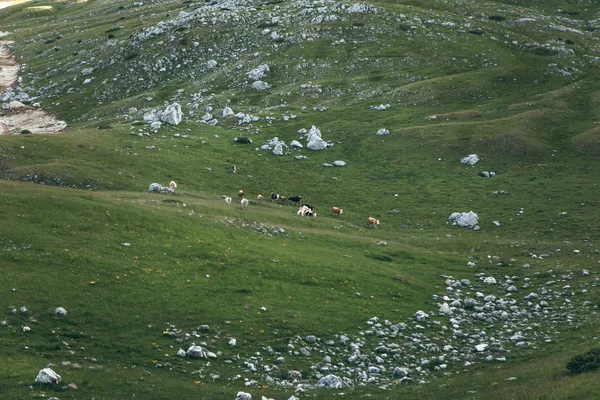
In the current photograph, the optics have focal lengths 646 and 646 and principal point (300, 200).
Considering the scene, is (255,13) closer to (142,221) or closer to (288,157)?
(288,157)

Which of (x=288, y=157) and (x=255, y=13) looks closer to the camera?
(x=288, y=157)

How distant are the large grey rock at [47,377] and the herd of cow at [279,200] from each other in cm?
3426

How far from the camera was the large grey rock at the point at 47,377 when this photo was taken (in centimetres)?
2694

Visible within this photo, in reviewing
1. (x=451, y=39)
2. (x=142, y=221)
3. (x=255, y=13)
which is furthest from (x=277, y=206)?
(x=255, y=13)

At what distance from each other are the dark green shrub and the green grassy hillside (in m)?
0.82

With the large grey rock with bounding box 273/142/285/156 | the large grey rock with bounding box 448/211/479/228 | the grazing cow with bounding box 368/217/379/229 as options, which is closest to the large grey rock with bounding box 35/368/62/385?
the grazing cow with bounding box 368/217/379/229

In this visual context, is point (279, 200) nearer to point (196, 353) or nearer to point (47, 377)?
point (196, 353)

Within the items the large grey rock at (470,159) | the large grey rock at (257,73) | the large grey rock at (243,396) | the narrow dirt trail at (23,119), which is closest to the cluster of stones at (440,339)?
the large grey rock at (243,396)

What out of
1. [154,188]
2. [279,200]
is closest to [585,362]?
[279,200]

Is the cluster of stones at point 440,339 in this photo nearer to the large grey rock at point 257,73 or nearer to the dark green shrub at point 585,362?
the dark green shrub at point 585,362

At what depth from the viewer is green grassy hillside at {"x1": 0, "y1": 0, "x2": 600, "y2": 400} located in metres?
31.8

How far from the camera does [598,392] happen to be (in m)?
24.5

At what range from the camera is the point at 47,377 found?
26953 millimetres

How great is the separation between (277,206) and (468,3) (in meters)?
106
